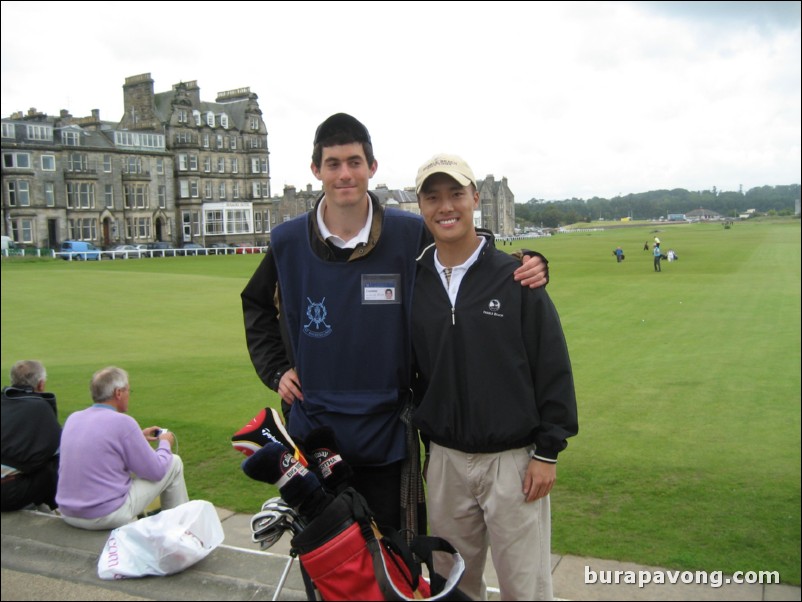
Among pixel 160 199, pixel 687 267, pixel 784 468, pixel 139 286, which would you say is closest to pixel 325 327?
pixel 784 468

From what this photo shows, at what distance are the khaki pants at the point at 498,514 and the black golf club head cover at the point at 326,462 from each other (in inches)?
13.2

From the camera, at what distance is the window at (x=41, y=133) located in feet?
56.2

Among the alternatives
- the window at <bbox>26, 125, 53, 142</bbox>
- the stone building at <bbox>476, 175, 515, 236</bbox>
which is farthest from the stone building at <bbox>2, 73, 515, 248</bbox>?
the window at <bbox>26, 125, 53, 142</bbox>

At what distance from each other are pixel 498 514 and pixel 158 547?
1.69 metres

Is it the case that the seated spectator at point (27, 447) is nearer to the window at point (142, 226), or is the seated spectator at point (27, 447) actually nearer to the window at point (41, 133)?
the window at point (142, 226)

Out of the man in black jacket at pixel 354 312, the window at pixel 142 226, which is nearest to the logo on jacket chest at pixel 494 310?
the man in black jacket at pixel 354 312

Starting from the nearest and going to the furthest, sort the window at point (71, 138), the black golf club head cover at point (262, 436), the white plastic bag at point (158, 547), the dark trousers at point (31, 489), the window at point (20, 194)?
the black golf club head cover at point (262, 436), the white plastic bag at point (158, 547), the dark trousers at point (31, 489), the window at point (20, 194), the window at point (71, 138)

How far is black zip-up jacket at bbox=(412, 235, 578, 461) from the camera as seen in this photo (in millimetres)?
2729

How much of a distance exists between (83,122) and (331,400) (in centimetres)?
1397

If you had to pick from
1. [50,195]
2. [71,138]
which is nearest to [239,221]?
[50,195]

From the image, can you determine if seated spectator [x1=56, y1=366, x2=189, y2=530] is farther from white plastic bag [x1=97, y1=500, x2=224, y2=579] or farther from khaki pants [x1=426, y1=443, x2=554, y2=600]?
khaki pants [x1=426, y1=443, x2=554, y2=600]

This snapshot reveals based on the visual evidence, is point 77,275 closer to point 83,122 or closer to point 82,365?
point 83,122
